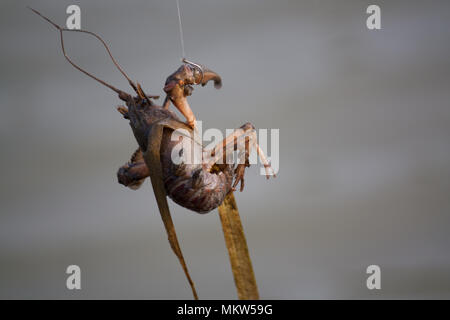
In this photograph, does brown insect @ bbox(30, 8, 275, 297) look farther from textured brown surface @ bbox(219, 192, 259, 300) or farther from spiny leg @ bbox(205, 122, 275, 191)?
textured brown surface @ bbox(219, 192, 259, 300)

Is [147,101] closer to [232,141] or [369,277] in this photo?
[232,141]

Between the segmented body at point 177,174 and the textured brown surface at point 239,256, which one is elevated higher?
the segmented body at point 177,174

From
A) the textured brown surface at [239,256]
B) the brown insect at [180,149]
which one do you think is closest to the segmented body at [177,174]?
the brown insect at [180,149]

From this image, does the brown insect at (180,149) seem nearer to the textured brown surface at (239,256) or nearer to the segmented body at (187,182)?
the segmented body at (187,182)

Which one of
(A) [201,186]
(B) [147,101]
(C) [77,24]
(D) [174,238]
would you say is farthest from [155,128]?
(C) [77,24]

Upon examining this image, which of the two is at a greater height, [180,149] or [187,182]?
[180,149]

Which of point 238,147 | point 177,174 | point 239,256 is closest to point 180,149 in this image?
point 177,174

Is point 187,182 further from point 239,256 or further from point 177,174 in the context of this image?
point 239,256

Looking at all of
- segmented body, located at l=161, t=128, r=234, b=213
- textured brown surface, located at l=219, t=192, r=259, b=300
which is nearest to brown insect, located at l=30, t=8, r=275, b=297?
segmented body, located at l=161, t=128, r=234, b=213
